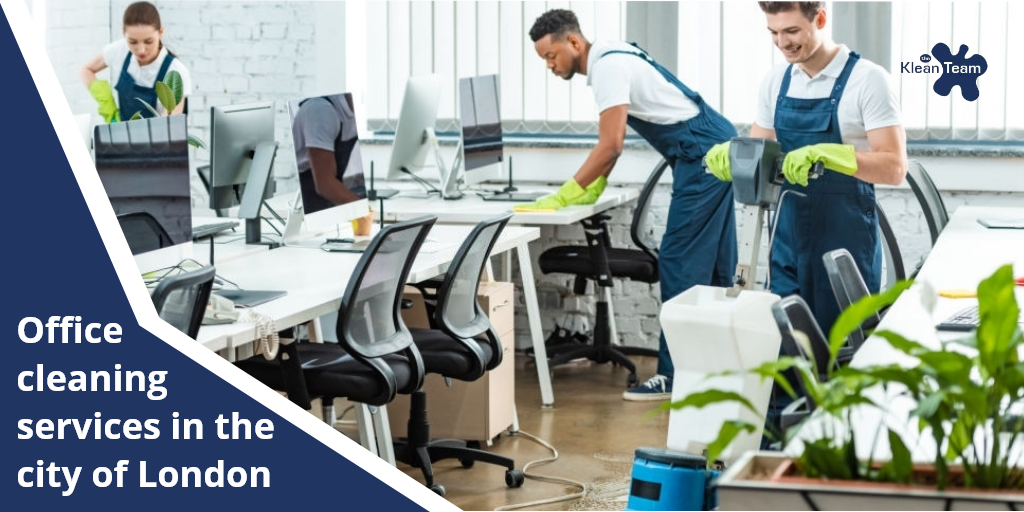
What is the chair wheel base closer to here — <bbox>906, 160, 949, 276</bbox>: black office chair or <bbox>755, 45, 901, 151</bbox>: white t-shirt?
<bbox>755, 45, 901, 151</bbox>: white t-shirt

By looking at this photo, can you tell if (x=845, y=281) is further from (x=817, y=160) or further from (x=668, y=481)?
(x=668, y=481)

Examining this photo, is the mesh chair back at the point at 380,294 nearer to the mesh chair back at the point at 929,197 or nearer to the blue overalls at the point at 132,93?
the mesh chair back at the point at 929,197

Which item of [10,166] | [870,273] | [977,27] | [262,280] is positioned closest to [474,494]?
[262,280]

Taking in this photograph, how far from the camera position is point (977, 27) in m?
5.58

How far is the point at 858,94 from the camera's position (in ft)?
12.9

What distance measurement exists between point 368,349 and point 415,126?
2109 mm

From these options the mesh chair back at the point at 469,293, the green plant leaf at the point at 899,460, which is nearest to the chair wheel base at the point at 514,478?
the mesh chair back at the point at 469,293

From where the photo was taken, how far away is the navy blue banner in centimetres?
273

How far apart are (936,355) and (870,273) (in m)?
2.58

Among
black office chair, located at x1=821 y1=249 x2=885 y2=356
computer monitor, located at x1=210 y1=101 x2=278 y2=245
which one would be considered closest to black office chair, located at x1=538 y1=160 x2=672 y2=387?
computer monitor, located at x1=210 y1=101 x2=278 y2=245

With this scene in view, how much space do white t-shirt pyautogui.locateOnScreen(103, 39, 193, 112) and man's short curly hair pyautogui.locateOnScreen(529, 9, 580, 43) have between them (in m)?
1.58

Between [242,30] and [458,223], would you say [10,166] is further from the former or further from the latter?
[242,30]

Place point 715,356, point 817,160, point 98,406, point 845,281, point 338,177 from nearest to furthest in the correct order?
point 715,356
point 98,406
point 845,281
point 817,160
point 338,177

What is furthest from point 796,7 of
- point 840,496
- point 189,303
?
point 840,496
